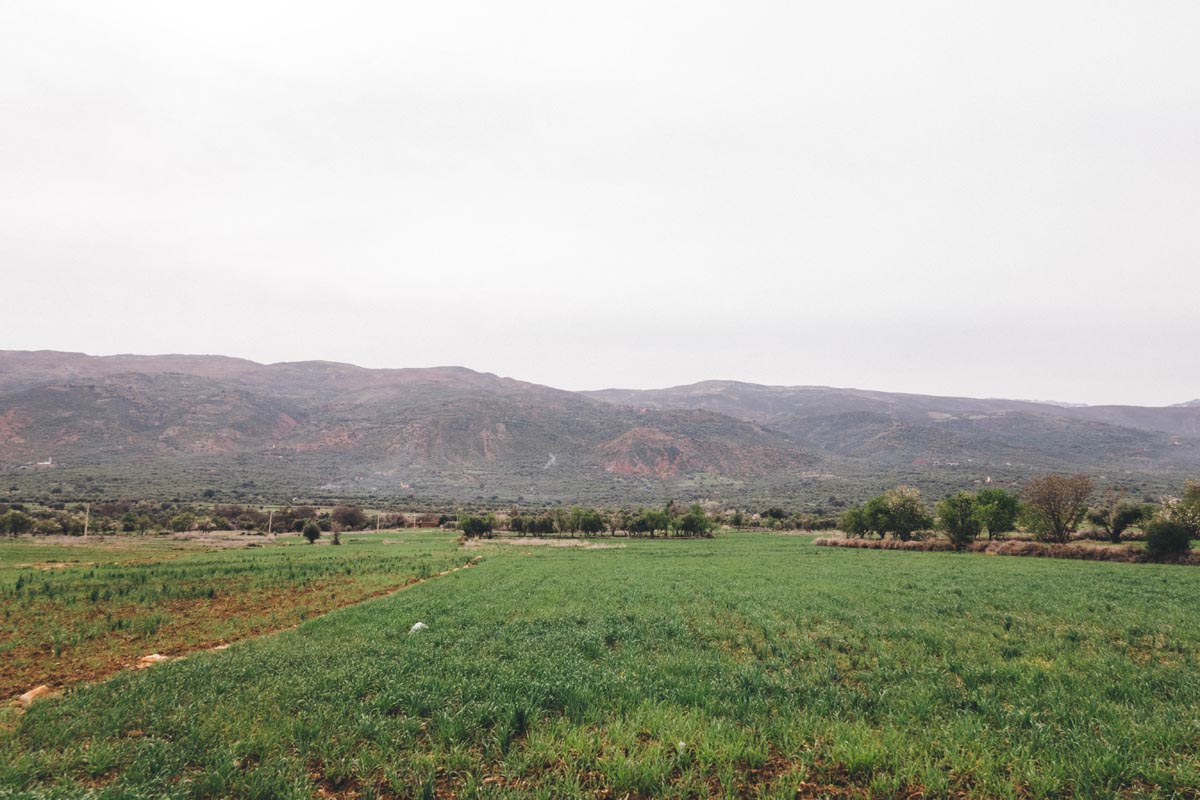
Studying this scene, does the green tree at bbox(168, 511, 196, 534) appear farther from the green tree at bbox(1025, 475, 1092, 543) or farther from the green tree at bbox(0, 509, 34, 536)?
the green tree at bbox(1025, 475, 1092, 543)

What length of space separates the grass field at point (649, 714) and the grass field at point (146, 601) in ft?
13.9

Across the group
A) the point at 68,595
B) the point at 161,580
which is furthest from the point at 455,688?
the point at 161,580

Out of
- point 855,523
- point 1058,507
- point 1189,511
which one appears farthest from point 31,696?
point 1058,507

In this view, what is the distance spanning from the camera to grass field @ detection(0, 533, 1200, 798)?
642 centimetres

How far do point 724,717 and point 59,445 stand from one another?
27829 cm

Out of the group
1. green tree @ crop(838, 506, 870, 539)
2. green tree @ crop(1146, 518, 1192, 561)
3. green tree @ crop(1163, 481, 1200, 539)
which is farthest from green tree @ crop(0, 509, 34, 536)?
green tree @ crop(1163, 481, 1200, 539)

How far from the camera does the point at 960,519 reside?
6512cm

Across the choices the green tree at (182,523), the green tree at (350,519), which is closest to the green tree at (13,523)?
the green tree at (182,523)

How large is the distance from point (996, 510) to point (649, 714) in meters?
81.7

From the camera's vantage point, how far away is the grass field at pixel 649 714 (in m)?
6.42

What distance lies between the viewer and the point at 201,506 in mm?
→ 107500

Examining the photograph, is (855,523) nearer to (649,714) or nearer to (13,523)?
(649,714)

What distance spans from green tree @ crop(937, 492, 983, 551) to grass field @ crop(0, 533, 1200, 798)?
A: 5363cm

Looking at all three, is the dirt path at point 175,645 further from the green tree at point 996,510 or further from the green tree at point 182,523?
the green tree at point 996,510
